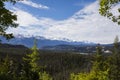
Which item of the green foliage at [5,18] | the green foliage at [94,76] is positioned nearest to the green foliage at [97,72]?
the green foliage at [94,76]

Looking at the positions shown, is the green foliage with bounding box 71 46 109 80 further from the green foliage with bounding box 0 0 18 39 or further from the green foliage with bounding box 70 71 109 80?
the green foliage with bounding box 0 0 18 39

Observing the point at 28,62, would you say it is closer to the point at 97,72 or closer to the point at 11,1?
the point at 97,72

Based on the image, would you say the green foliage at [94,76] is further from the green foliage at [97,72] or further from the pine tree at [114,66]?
the pine tree at [114,66]

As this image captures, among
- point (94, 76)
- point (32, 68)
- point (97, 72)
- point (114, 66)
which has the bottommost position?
point (114, 66)

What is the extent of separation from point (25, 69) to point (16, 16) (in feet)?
109

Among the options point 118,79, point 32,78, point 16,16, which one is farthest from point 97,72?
point 16,16

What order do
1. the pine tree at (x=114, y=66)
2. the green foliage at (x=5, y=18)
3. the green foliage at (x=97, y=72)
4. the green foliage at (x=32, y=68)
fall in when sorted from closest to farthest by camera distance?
the green foliage at (x=5, y=18) < the green foliage at (x=32, y=68) < the green foliage at (x=97, y=72) < the pine tree at (x=114, y=66)

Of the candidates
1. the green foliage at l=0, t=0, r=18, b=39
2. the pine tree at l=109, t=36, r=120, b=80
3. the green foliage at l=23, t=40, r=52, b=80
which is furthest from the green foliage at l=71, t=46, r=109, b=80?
the green foliage at l=0, t=0, r=18, b=39

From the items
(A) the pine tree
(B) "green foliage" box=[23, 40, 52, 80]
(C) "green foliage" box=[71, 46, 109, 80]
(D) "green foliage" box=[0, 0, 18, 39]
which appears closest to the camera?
(D) "green foliage" box=[0, 0, 18, 39]

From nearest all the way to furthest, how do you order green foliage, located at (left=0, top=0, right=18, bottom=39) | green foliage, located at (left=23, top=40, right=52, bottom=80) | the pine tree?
green foliage, located at (left=0, top=0, right=18, bottom=39)
green foliage, located at (left=23, top=40, right=52, bottom=80)
the pine tree

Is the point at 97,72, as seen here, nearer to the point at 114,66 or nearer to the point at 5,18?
the point at 114,66

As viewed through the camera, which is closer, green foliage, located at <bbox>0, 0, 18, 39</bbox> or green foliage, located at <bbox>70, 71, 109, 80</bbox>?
green foliage, located at <bbox>0, 0, 18, 39</bbox>

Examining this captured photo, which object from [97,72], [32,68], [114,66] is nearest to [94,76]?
[97,72]

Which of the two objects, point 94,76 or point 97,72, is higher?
point 97,72
